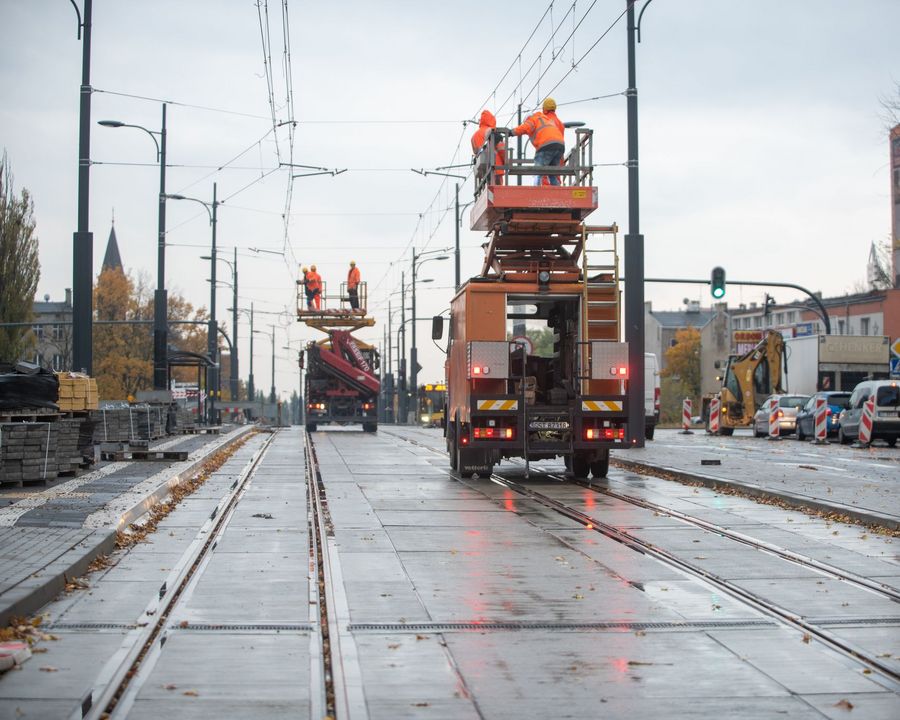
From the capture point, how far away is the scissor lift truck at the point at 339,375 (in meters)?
49.2

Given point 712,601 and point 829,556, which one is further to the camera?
point 829,556

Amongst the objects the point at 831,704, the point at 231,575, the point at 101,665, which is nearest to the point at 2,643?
the point at 101,665

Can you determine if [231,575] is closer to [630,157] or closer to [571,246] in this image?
[571,246]

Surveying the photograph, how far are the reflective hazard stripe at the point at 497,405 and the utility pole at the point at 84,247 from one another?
28.3 ft

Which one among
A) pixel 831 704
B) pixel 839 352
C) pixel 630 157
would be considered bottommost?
pixel 831 704

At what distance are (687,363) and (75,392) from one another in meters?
83.1

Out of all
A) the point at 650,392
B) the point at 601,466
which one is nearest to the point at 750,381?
the point at 650,392

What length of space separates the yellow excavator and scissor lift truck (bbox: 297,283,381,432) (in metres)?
13.6

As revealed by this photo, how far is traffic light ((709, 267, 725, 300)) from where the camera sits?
4072cm

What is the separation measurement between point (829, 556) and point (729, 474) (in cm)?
941

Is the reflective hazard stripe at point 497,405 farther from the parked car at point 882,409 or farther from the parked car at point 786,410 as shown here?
the parked car at point 786,410

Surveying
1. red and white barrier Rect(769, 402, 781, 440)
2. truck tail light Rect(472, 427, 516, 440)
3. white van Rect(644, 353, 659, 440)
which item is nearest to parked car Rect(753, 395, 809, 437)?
red and white barrier Rect(769, 402, 781, 440)

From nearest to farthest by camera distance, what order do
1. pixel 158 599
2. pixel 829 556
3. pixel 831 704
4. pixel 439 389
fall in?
pixel 831 704, pixel 158 599, pixel 829 556, pixel 439 389

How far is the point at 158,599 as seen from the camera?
9.03m
